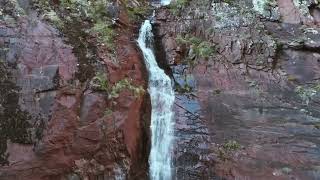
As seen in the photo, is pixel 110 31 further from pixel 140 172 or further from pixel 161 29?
pixel 140 172

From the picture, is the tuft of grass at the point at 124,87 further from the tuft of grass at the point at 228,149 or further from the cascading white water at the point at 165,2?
the cascading white water at the point at 165,2

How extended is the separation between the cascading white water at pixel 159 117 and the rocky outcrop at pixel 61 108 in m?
0.17

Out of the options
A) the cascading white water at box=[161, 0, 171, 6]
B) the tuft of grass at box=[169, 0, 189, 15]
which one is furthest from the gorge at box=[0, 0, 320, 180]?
the cascading white water at box=[161, 0, 171, 6]

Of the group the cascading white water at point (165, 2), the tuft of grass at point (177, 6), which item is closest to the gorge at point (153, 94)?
the tuft of grass at point (177, 6)

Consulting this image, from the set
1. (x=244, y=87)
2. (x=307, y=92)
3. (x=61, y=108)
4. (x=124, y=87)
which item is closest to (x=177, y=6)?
(x=244, y=87)

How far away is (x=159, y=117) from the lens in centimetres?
881

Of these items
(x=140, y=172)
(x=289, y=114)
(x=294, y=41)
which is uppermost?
(x=294, y=41)

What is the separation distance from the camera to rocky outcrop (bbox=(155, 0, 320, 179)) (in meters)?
8.38

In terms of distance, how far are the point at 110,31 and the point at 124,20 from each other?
36.4 inches

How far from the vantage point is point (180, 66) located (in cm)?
982

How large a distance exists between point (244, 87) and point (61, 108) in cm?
396

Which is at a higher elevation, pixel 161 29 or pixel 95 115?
pixel 161 29

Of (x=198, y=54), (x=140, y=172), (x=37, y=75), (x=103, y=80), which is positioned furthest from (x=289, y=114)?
(x=37, y=75)

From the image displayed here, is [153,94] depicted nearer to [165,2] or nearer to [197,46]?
[197,46]
